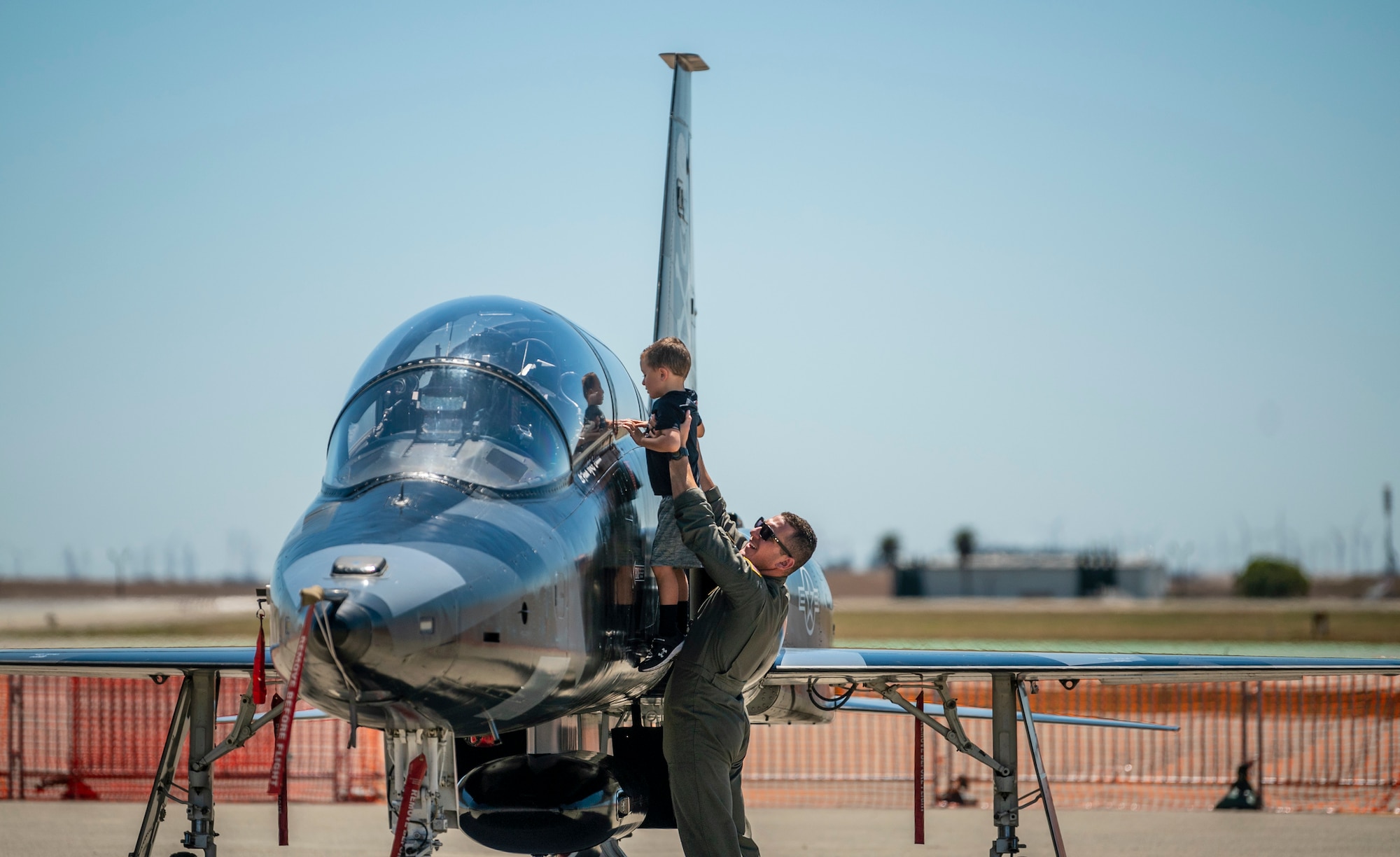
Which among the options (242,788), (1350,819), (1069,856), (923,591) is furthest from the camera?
(923,591)

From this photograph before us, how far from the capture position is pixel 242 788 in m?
18.8

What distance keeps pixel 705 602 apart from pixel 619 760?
1420mm

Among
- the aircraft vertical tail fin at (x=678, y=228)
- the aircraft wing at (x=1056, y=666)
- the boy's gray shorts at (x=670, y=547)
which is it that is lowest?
the aircraft wing at (x=1056, y=666)

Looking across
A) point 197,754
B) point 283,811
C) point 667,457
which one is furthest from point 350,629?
point 283,811

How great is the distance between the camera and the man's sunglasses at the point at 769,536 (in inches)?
242

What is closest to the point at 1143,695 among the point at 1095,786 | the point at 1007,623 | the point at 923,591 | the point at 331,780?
the point at 1095,786

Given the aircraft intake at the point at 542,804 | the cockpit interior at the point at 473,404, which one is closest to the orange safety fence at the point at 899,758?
the aircraft intake at the point at 542,804

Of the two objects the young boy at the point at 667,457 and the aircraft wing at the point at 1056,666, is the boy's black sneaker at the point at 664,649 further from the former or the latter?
the aircraft wing at the point at 1056,666

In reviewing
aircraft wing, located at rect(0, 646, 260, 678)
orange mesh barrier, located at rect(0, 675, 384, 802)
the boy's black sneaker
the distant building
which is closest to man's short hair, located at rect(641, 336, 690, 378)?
the boy's black sneaker

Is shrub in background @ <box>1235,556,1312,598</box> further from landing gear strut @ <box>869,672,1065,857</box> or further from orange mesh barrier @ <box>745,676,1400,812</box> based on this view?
landing gear strut @ <box>869,672,1065,857</box>

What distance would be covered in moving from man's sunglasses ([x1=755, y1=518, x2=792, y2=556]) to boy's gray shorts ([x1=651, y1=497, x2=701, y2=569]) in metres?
0.35

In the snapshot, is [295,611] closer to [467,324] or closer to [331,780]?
[467,324]

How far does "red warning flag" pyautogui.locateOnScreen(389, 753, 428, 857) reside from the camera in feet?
17.3

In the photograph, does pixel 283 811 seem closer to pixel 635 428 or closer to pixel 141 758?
pixel 635 428
